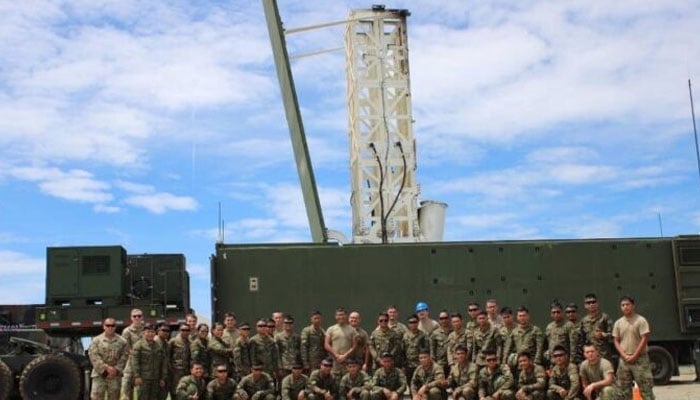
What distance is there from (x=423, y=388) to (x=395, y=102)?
51.7 ft

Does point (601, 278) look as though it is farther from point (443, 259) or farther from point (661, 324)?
point (443, 259)

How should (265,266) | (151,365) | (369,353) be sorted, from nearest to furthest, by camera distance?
(151,365)
(369,353)
(265,266)

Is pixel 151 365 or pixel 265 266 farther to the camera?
pixel 265 266

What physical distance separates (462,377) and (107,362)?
15.1ft

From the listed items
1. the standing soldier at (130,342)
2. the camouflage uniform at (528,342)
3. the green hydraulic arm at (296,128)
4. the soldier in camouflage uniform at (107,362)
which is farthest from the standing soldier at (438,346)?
the green hydraulic arm at (296,128)

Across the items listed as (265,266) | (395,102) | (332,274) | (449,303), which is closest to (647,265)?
(449,303)

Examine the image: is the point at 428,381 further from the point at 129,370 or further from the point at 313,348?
the point at 129,370

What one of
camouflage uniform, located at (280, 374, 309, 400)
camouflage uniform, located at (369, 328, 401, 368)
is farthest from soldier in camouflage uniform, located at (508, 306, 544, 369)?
camouflage uniform, located at (280, 374, 309, 400)

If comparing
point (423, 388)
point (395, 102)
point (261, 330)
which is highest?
point (395, 102)

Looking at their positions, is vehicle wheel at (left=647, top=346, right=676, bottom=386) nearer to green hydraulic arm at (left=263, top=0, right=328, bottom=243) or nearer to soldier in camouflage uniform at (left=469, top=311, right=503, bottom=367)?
soldier in camouflage uniform at (left=469, top=311, right=503, bottom=367)

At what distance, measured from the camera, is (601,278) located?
1521 cm

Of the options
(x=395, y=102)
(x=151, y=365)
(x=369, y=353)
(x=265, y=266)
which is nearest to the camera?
(x=151, y=365)

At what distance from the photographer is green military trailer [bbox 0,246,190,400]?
44.3 feet

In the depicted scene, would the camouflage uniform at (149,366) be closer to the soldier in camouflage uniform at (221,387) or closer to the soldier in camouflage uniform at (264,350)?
the soldier in camouflage uniform at (221,387)
